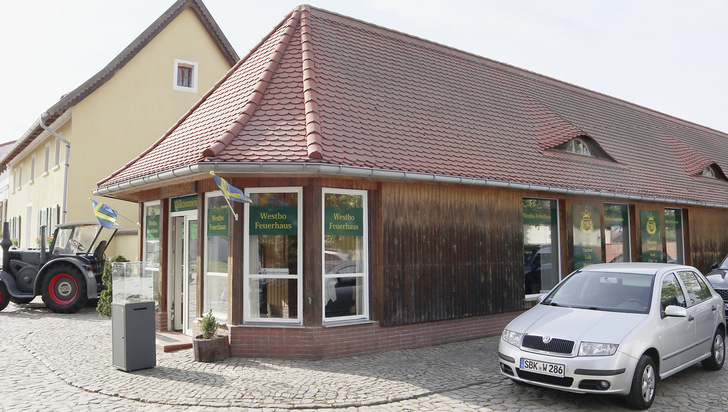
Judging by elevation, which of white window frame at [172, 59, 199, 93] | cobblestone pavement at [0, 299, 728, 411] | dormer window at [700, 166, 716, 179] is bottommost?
cobblestone pavement at [0, 299, 728, 411]

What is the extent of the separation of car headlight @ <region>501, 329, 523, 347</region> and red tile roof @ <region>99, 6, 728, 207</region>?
3272 mm

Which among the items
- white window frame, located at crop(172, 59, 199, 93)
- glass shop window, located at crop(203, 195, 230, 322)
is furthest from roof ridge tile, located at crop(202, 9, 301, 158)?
white window frame, located at crop(172, 59, 199, 93)

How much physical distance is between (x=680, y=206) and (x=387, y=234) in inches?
433

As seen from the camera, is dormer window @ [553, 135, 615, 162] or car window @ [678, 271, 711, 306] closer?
car window @ [678, 271, 711, 306]

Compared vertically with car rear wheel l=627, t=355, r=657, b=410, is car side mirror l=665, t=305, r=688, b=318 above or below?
above

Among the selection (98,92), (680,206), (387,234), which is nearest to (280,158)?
(387,234)

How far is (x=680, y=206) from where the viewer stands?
16.4 m

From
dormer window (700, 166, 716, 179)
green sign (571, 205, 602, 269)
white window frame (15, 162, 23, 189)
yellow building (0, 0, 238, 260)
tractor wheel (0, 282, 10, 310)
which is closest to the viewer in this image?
green sign (571, 205, 602, 269)

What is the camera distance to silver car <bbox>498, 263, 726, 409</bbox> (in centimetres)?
619

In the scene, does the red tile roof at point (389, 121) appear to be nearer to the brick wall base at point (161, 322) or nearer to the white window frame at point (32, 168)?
the brick wall base at point (161, 322)

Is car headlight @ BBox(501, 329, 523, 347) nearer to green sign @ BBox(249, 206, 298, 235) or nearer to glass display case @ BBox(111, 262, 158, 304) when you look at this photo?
green sign @ BBox(249, 206, 298, 235)

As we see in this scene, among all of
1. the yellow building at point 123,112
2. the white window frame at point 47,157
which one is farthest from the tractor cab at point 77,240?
the white window frame at point 47,157

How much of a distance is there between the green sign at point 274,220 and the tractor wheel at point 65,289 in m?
8.03

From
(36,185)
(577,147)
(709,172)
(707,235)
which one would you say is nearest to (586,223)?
(577,147)
